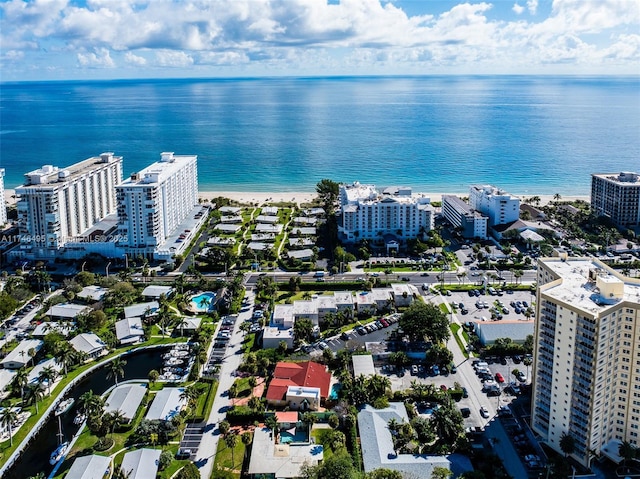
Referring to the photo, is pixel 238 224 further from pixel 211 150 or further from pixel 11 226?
pixel 211 150

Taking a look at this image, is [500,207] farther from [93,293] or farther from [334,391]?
[93,293]

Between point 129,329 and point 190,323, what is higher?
point 190,323

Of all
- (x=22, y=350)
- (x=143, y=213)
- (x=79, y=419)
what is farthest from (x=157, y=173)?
(x=79, y=419)

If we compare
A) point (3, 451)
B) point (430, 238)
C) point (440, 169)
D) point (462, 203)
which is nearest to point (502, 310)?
point (430, 238)

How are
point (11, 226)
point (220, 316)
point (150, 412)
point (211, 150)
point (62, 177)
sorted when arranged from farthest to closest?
1. point (211, 150)
2. point (11, 226)
3. point (62, 177)
4. point (220, 316)
5. point (150, 412)

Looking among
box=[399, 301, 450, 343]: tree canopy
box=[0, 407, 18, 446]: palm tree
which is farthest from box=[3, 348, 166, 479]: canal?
box=[399, 301, 450, 343]: tree canopy

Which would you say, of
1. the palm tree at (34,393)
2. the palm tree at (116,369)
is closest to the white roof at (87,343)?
the palm tree at (116,369)
